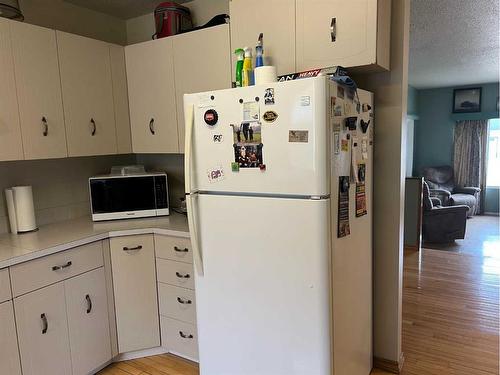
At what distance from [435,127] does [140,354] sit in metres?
7.79

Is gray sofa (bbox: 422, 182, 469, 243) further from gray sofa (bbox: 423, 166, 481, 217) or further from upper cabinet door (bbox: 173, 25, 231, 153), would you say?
upper cabinet door (bbox: 173, 25, 231, 153)

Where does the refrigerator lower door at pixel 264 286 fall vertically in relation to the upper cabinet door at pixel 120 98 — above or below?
below

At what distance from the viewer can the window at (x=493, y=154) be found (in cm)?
780

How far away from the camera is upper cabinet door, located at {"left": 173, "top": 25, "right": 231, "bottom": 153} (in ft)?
7.73

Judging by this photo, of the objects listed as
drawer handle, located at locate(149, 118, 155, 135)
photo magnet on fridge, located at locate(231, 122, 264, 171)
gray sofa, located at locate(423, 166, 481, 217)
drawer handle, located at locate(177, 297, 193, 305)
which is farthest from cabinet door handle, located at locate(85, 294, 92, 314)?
gray sofa, located at locate(423, 166, 481, 217)

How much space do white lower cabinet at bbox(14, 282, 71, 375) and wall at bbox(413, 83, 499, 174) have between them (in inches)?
310

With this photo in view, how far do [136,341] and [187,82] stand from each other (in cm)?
172

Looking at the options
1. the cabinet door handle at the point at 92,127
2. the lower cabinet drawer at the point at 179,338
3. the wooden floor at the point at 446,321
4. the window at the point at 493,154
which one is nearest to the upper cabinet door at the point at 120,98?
the cabinet door handle at the point at 92,127

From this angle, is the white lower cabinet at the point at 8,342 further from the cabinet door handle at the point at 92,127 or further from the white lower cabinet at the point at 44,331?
the cabinet door handle at the point at 92,127

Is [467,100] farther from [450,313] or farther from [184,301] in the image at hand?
[184,301]

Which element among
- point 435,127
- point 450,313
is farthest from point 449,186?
point 450,313

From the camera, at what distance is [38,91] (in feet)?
7.31

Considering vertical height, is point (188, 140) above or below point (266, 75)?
below

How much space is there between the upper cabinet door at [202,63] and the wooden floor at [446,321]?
4.84 feet
